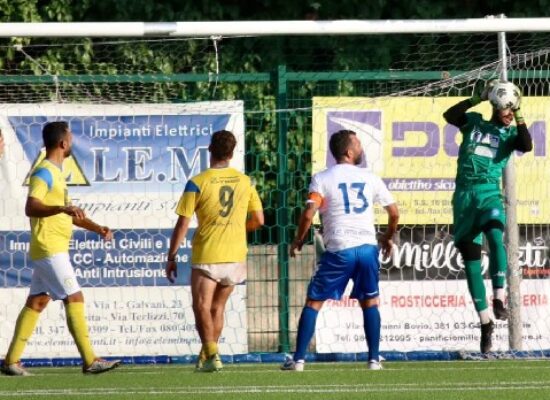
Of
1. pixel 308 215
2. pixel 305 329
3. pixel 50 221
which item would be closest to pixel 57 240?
pixel 50 221

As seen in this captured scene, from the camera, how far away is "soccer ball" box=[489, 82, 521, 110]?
43.3 feet

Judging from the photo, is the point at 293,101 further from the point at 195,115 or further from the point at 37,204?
the point at 37,204

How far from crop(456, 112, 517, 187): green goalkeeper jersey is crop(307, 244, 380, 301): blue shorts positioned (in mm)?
1363

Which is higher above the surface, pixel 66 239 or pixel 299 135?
pixel 299 135

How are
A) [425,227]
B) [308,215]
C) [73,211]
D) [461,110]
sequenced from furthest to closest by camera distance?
[425,227] → [461,110] → [308,215] → [73,211]

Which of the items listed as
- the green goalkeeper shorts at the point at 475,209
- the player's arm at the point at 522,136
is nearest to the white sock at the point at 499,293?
the green goalkeeper shorts at the point at 475,209

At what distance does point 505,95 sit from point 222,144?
237cm

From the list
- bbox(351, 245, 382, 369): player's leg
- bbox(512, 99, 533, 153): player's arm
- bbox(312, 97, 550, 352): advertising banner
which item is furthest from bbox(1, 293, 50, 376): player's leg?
bbox(512, 99, 533, 153): player's arm

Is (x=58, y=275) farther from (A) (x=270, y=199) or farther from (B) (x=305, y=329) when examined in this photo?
(A) (x=270, y=199)

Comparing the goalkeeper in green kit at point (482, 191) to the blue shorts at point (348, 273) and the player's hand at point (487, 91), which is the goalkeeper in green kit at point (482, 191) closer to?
the player's hand at point (487, 91)

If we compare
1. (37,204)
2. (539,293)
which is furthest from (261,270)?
(37,204)

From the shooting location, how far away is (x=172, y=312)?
14.9 meters

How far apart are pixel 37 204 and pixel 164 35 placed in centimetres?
228

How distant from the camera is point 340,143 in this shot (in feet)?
41.1
